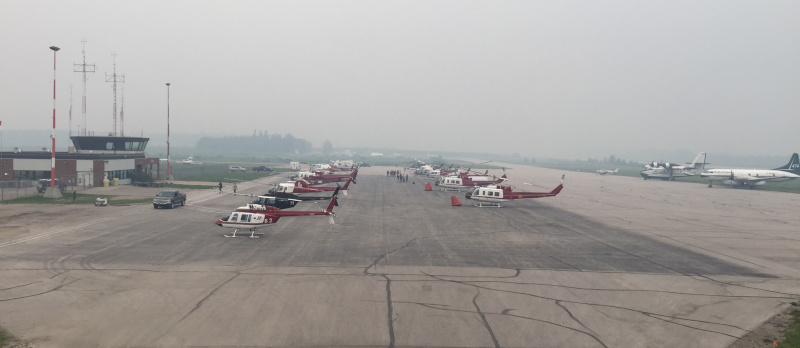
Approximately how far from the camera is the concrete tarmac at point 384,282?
1500 cm

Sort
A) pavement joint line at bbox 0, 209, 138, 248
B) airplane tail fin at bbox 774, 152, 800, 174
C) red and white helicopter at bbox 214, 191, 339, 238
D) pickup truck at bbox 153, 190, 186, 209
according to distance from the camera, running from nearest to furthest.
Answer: pavement joint line at bbox 0, 209, 138, 248
red and white helicopter at bbox 214, 191, 339, 238
pickup truck at bbox 153, 190, 186, 209
airplane tail fin at bbox 774, 152, 800, 174

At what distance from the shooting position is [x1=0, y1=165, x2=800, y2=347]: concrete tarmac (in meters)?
15.0

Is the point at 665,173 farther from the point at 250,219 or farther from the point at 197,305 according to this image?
the point at 197,305

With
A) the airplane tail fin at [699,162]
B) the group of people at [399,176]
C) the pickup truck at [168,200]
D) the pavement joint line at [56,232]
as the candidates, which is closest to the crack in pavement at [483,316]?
the pavement joint line at [56,232]

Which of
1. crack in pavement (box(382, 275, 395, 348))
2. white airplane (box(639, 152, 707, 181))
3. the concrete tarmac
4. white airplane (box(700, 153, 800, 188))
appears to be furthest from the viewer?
white airplane (box(639, 152, 707, 181))

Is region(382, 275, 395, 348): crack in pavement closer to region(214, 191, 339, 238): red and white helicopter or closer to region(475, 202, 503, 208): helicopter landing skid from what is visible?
region(214, 191, 339, 238): red and white helicopter

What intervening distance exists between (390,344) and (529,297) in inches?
277

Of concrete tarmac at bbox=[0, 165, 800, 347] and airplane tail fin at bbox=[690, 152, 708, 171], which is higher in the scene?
airplane tail fin at bbox=[690, 152, 708, 171]

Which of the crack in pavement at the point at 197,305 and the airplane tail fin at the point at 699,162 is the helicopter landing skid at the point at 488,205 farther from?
the airplane tail fin at the point at 699,162

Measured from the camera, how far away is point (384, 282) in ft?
66.8

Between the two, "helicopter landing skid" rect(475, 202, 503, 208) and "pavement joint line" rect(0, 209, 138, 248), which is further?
"helicopter landing skid" rect(475, 202, 503, 208)

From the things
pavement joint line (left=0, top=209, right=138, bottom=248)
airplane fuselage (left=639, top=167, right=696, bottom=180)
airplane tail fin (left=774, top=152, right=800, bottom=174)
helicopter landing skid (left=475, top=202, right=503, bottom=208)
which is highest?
airplane tail fin (left=774, top=152, right=800, bottom=174)

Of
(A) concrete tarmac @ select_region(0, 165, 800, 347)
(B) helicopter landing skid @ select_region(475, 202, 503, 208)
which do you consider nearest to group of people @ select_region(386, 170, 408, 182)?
(B) helicopter landing skid @ select_region(475, 202, 503, 208)

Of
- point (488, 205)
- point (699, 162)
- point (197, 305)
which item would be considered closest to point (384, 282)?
point (197, 305)
